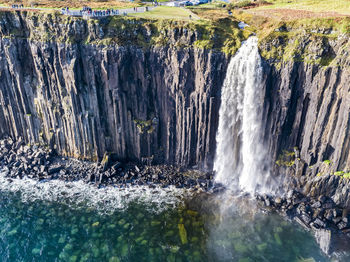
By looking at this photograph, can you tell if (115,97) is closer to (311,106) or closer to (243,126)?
(243,126)

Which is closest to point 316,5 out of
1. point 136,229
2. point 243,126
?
point 243,126

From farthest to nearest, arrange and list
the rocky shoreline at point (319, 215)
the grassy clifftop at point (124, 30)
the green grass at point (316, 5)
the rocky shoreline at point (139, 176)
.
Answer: the green grass at point (316, 5) < the grassy clifftop at point (124, 30) < the rocky shoreline at point (139, 176) < the rocky shoreline at point (319, 215)

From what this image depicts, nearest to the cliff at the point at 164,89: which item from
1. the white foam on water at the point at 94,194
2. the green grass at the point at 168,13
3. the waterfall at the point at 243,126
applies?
the waterfall at the point at 243,126

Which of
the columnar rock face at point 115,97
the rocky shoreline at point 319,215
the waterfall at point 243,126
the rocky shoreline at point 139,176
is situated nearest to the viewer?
the rocky shoreline at point 319,215

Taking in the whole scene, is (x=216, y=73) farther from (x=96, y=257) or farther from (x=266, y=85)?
(x=96, y=257)

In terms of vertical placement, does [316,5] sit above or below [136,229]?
above

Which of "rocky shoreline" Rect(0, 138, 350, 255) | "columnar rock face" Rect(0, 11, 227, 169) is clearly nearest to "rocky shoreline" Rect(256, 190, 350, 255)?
"rocky shoreline" Rect(0, 138, 350, 255)

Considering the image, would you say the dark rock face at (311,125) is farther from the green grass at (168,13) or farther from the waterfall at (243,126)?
the green grass at (168,13)
